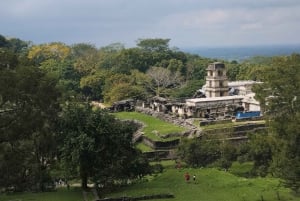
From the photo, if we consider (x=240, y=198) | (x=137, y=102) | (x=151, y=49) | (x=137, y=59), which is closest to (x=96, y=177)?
(x=240, y=198)

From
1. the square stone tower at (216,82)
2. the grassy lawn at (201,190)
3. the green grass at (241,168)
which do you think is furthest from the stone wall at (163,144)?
the square stone tower at (216,82)

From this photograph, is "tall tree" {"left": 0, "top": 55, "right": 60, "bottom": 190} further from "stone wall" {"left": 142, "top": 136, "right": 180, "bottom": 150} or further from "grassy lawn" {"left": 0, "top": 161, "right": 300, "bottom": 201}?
"stone wall" {"left": 142, "top": 136, "right": 180, "bottom": 150}

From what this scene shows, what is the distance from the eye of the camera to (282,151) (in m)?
30.1

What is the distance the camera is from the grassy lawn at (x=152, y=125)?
166ft

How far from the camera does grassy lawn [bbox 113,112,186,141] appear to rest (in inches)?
1988

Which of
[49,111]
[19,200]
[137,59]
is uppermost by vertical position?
[137,59]

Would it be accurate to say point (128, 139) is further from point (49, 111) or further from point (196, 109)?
point (196, 109)

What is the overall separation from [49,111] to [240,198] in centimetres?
1320

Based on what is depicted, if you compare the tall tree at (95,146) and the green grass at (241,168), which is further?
the green grass at (241,168)

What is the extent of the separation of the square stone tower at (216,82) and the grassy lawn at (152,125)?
12309 millimetres

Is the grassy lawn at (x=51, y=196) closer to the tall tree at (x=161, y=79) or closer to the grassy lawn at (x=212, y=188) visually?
the grassy lawn at (x=212, y=188)

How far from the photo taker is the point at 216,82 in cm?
7019

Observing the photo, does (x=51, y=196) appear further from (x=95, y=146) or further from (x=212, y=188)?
(x=212, y=188)

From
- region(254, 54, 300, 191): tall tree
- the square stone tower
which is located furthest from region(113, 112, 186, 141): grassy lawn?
the square stone tower
